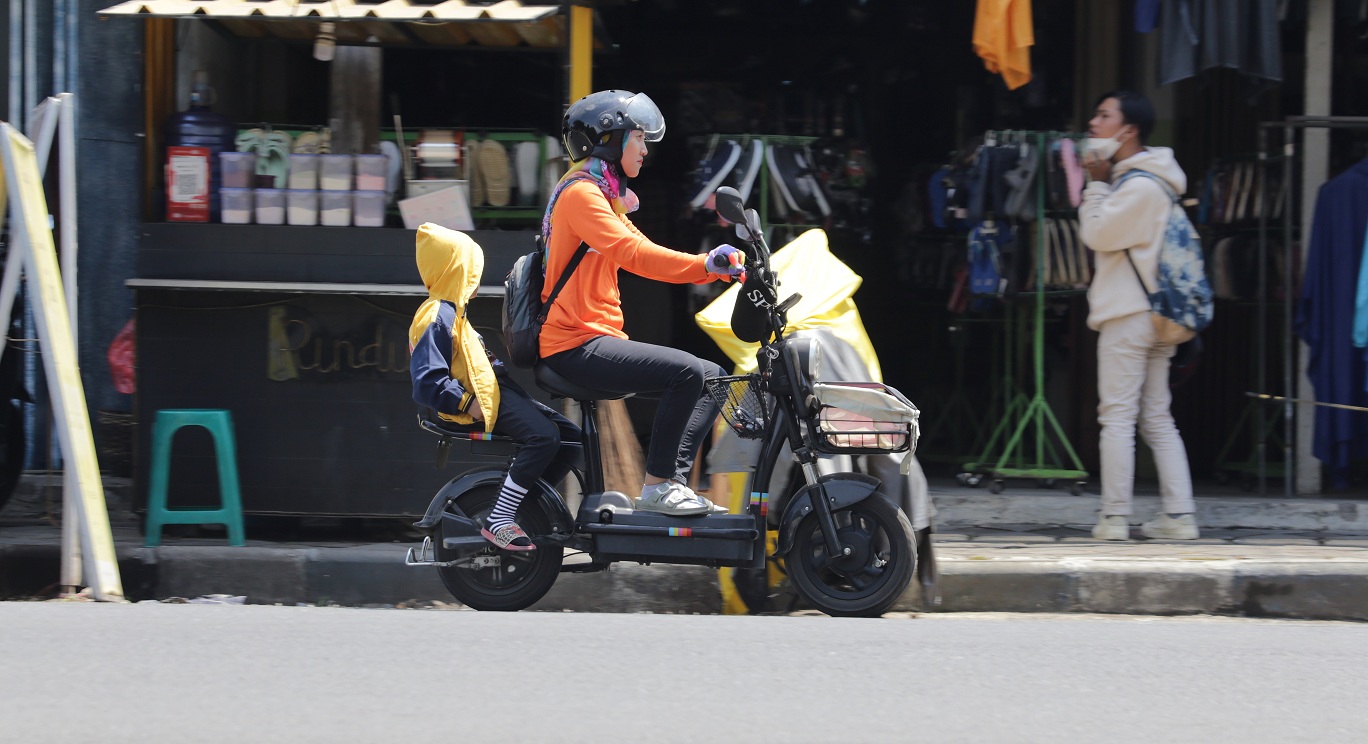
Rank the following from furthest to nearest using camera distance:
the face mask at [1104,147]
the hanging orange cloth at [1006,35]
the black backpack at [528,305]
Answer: the hanging orange cloth at [1006,35], the face mask at [1104,147], the black backpack at [528,305]

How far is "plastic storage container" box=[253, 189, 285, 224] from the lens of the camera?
22.4 feet

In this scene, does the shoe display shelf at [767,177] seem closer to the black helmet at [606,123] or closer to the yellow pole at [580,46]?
the yellow pole at [580,46]

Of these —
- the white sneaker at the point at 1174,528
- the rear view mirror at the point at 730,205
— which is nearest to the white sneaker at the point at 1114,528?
the white sneaker at the point at 1174,528

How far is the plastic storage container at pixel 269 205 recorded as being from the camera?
6828mm

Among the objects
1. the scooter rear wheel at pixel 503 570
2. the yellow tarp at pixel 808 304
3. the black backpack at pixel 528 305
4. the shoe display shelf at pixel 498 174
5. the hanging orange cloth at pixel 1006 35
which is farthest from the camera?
the hanging orange cloth at pixel 1006 35

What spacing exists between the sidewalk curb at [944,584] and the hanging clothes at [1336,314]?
1.56 m

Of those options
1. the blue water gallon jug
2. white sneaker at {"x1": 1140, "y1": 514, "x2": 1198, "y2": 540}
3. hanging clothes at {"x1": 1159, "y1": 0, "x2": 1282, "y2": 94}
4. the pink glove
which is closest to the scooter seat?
the pink glove

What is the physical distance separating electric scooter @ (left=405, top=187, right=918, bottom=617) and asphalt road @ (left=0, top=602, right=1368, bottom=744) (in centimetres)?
20

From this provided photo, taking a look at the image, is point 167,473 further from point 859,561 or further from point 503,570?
point 859,561

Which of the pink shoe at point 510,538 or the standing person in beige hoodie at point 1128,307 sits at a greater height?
the standing person in beige hoodie at point 1128,307

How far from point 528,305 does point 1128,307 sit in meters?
3.02

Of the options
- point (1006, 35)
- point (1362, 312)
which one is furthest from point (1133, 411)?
point (1006, 35)

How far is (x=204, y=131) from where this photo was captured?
6.90 m

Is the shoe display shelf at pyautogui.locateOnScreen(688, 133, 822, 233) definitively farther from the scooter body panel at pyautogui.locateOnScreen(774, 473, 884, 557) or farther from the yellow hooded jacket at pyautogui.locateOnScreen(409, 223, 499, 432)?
the scooter body panel at pyautogui.locateOnScreen(774, 473, 884, 557)
